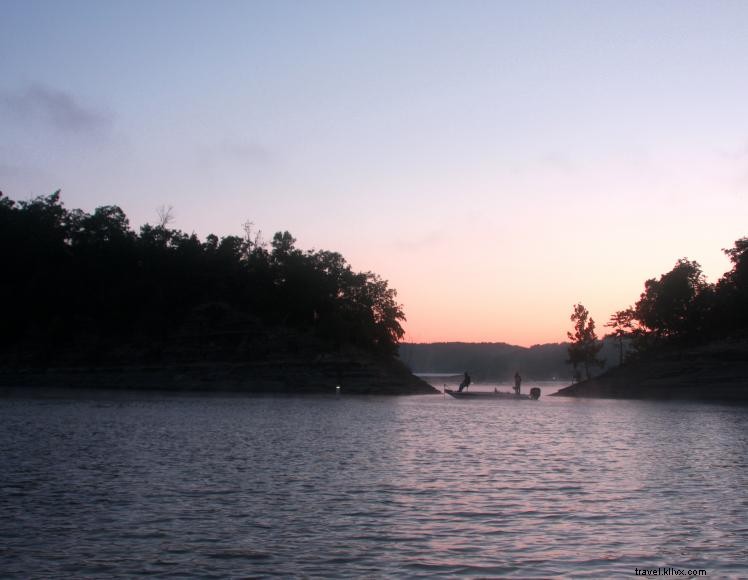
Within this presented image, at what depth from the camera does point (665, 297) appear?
106812 mm

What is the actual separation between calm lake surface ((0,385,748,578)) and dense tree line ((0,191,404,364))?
230 ft

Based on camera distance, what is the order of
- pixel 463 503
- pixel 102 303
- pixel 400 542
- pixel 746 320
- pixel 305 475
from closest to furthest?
pixel 400 542, pixel 463 503, pixel 305 475, pixel 746 320, pixel 102 303

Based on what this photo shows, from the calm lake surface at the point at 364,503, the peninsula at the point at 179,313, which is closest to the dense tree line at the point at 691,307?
the peninsula at the point at 179,313

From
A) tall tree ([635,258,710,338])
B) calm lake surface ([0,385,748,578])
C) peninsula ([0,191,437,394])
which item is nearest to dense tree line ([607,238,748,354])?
tall tree ([635,258,710,338])

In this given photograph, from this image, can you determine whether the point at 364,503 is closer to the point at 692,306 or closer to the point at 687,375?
the point at 687,375

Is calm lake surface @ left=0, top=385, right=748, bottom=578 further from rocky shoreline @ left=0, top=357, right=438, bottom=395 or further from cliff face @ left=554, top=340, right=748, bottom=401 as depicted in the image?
rocky shoreline @ left=0, top=357, right=438, bottom=395

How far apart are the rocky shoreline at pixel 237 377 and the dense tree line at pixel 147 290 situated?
4803 mm

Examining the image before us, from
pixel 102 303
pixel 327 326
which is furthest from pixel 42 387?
pixel 327 326

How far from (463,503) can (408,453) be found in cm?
1086

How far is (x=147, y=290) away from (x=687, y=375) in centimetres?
7096

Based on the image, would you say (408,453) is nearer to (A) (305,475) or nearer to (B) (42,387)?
(A) (305,475)

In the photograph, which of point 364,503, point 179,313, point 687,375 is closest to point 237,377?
point 179,313

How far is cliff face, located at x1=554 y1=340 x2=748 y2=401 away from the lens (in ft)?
281

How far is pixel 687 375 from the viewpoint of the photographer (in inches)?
3533
